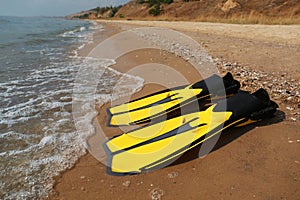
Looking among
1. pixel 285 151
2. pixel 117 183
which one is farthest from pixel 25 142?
pixel 285 151

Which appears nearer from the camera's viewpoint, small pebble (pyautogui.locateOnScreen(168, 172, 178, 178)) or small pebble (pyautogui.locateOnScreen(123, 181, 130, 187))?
small pebble (pyautogui.locateOnScreen(123, 181, 130, 187))

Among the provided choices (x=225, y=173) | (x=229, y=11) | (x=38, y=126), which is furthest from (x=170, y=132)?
(x=229, y=11)

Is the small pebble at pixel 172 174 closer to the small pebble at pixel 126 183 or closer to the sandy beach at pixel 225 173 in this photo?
the sandy beach at pixel 225 173

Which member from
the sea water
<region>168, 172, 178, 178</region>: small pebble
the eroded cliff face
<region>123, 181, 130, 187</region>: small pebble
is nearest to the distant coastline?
the eroded cliff face

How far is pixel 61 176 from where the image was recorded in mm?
2535

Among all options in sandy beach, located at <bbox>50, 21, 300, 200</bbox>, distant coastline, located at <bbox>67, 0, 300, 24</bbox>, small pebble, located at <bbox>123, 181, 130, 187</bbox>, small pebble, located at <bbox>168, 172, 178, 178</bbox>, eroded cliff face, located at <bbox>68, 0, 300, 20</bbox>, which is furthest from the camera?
eroded cliff face, located at <bbox>68, 0, 300, 20</bbox>

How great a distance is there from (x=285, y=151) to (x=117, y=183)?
210cm

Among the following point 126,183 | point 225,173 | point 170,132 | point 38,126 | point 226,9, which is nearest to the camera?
point 126,183

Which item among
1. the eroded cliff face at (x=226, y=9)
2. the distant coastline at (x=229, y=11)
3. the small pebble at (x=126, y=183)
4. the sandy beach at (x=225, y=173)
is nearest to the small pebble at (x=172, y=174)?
the sandy beach at (x=225, y=173)

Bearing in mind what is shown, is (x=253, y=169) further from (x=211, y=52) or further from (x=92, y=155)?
(x=211, y=52)

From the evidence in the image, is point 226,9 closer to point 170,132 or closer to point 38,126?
point 170,132

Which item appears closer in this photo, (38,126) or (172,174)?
(172,174)

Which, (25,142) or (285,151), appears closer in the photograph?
(285,151)

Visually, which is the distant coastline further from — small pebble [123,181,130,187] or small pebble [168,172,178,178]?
small pebble [123,181,130,187]
